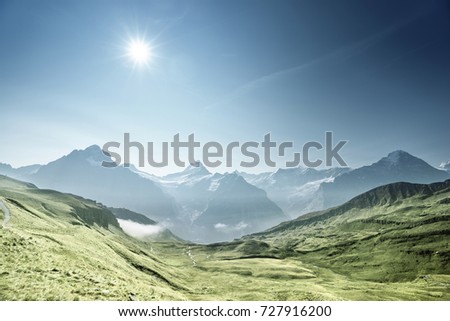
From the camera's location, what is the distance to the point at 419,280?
133500mm

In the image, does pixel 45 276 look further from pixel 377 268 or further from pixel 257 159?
pixel 377 268

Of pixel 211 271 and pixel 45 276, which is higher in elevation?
pixel 45 276

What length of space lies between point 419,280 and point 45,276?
497ft
